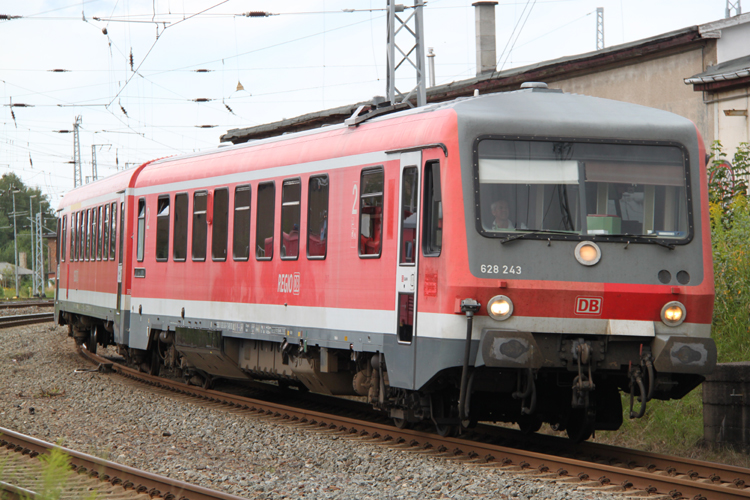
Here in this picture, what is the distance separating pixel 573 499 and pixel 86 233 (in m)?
14.3

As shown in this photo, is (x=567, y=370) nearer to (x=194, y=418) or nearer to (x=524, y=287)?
(x=524, y=287)

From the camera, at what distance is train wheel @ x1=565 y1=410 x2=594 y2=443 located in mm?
9156

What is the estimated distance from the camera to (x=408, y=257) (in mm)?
9102

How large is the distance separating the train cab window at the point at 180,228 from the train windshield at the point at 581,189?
663 centimetres

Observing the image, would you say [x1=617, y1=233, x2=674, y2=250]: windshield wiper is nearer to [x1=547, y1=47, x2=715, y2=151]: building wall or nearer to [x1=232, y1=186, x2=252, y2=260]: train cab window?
[x1=232, y1=186, x2=252, y2=260]: train cab window

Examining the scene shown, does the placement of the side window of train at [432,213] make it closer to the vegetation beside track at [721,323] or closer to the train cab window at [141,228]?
the vegetation beside track at [721,323]

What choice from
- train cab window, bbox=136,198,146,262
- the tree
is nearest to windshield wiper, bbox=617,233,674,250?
train cab window, bbox=136,198,146,262

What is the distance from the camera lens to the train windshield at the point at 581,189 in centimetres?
847

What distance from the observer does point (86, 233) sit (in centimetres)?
1911

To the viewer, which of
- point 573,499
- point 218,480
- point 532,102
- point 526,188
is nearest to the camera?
point 573,499

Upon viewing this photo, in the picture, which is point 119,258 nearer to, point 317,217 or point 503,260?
point 317,217

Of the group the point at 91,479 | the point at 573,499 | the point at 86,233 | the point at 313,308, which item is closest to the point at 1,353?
the point at 86,233

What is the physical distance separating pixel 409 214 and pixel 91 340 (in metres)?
12.7

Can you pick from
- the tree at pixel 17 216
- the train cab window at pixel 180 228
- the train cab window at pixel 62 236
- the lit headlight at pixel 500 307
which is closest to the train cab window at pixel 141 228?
the train cab window at pixel 180 228
